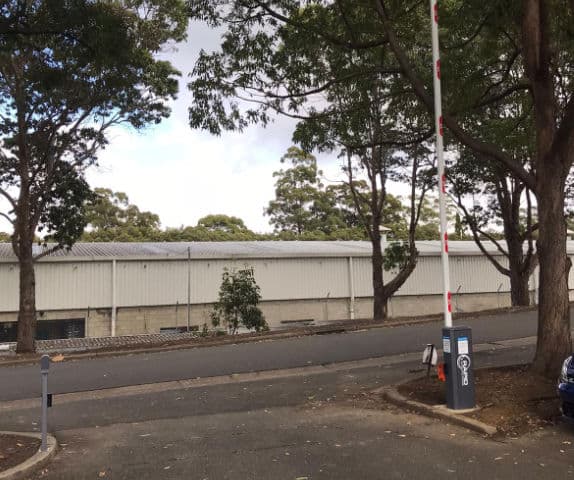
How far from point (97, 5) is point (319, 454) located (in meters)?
6.64

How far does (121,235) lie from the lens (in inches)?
1753

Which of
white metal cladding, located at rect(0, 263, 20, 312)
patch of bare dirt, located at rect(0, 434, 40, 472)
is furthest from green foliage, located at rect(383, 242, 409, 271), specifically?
patch of bare dirt, located at rect(0, 434, 40, 472)

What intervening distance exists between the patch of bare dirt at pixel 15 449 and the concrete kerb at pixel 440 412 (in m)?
4.47

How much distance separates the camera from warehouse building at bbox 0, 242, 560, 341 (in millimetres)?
24453

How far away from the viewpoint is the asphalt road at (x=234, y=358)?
11000 millimetres

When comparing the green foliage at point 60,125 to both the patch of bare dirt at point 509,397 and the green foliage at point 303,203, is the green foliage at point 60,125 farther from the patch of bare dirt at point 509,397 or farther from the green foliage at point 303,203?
the green foliage at point 303,203

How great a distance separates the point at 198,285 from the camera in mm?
26609

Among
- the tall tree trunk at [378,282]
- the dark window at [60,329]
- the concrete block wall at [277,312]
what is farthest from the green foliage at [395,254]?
the dark window at [60,329]

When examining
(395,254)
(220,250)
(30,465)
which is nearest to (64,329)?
(220,250)

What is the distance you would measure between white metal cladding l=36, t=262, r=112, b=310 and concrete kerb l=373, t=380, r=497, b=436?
1904 centimetres

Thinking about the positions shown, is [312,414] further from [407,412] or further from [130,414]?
[130,414]

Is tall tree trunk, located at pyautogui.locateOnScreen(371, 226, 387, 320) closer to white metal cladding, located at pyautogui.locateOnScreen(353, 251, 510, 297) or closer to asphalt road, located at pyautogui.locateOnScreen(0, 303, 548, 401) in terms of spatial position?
asphalt road, located at pyautogui.locateOnScreen(0, 303, 548, 401)

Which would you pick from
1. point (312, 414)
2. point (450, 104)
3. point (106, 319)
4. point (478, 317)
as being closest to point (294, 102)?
point (450, 104)

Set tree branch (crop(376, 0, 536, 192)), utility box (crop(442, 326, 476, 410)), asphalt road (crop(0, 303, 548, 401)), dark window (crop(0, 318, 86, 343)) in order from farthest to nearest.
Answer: dark window (crop(0, 318, 86, 343)) → asphalt road (crop(0, 303, 548, 401)) → tree branch (crop(376, 0, 536, 192)) → utility box (crop(442, 326, 476, 410))
